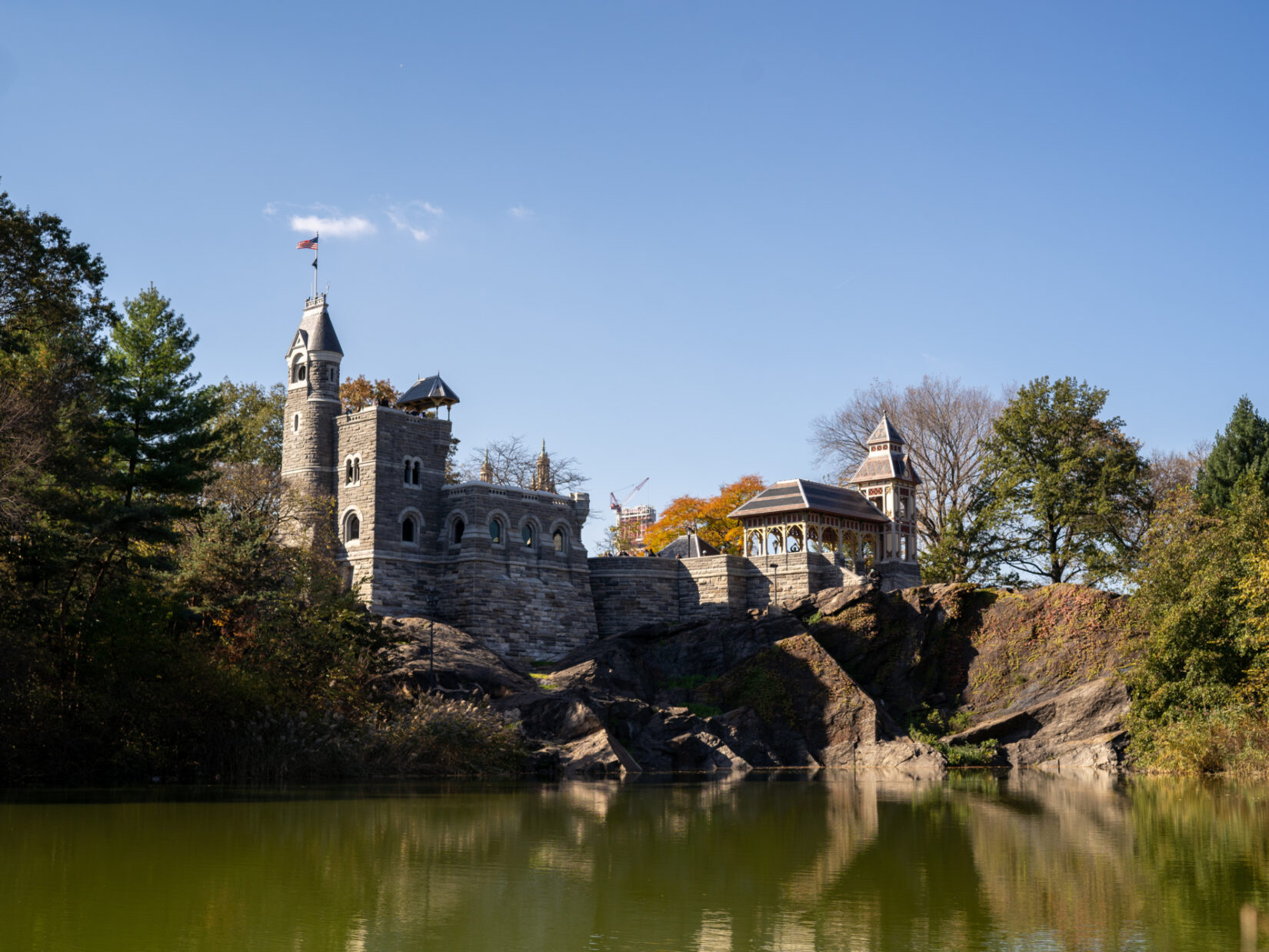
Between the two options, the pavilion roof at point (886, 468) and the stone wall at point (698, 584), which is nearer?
the stone wall at point (698, 584)

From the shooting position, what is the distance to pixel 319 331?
41.6 m

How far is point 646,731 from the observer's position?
30812 millimetres

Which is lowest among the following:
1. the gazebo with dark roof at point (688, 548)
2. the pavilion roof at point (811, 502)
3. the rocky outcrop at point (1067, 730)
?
the rocky outcrop at point (1067, 730)

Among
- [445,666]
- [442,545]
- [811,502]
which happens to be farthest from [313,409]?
[811,502]

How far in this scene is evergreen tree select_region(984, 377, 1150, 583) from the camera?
37.9 metres

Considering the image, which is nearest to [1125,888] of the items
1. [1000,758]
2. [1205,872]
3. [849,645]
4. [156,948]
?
[1205,872]

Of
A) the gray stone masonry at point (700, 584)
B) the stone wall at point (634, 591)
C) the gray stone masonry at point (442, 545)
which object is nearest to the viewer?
the gray stone masonry at point (442, 545)

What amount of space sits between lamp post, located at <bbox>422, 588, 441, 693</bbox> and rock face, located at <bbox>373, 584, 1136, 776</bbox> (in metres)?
0.20

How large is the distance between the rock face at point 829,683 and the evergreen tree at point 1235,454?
5.50m

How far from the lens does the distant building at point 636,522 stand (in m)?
77.4

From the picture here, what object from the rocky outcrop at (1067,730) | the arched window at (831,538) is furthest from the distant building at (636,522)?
the rocky outcrop at (1067,730)

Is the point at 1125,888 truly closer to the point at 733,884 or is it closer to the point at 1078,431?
the point at 733,884

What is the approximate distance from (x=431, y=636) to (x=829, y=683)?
38.1 ft

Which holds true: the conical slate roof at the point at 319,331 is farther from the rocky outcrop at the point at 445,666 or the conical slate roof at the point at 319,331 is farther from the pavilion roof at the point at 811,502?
the pavilion roof at the point at 811,502
